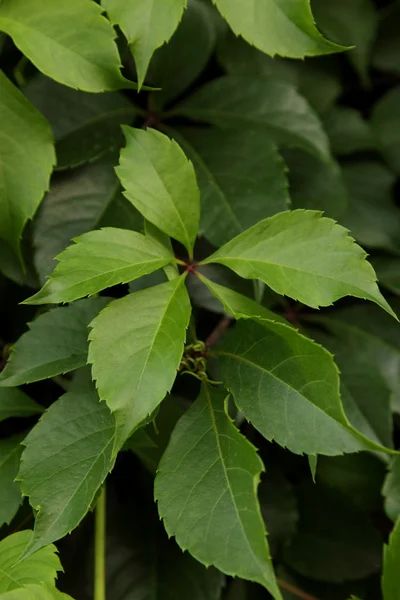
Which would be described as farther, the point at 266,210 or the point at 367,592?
the point at 367,592

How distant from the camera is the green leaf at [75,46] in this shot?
592mm

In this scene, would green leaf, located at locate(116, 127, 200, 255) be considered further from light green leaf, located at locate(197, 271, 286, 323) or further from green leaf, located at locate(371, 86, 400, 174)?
green leaf, located at locate(371, 86, 400, 174)

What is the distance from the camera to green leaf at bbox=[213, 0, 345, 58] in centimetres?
60

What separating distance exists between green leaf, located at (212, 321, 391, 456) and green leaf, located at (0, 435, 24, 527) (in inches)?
9.3

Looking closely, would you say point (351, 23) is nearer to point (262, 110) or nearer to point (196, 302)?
point (262, 110)

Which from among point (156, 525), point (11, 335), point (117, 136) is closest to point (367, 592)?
point (156, 525)

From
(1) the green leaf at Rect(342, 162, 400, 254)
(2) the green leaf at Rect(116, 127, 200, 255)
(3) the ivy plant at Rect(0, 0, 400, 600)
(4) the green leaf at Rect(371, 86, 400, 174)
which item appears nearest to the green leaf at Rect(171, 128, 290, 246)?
(3) the ivy plant at Rect(0, 0, 400, 600)

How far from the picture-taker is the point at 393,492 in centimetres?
73

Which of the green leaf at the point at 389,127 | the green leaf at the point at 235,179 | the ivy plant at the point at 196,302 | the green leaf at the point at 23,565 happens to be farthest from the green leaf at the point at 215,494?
the green leaf at the point at 389,127

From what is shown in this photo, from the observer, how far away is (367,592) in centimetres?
86

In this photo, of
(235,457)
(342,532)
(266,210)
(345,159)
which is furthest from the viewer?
(345,159)

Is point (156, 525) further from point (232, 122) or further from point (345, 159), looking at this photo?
point (345, 159)

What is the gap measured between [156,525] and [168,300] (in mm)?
365

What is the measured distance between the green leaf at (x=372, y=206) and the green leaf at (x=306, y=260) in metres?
0.37
